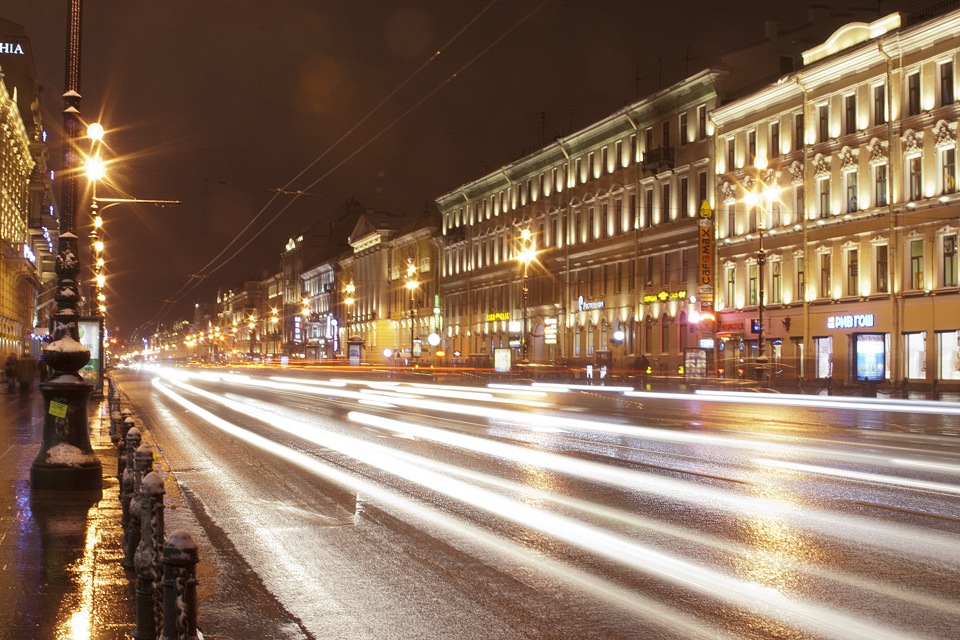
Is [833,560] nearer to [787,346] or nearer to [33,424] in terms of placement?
[33,424]

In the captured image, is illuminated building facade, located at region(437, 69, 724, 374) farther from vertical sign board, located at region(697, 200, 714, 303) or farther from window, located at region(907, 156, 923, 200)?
window, located at region(907, 156, 923, 200)

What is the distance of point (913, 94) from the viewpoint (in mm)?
39750

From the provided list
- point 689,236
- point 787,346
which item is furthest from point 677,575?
point 689,236

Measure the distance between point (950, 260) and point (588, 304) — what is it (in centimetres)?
2671

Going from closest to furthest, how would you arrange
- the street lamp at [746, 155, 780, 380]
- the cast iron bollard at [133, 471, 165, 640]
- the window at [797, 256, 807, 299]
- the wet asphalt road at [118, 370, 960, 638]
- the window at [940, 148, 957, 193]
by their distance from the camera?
1. the cast iron bollard at [133, 471, 165, 640]
2. the wet asphalt road at [118, 370, 960, 638]
3. the window at [940, 148, 957, 193]
4. the street lamp at [746, 155, 780, 380]
5. the window at [797, 256, 807, 299]

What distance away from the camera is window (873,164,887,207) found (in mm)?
41281

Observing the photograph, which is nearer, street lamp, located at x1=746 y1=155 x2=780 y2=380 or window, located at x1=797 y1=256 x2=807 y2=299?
street lamp, located at x1=746 y1=155 x2=780 y2=380

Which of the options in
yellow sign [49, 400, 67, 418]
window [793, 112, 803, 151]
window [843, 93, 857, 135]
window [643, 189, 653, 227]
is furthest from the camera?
window [643, 189, 653, 227]

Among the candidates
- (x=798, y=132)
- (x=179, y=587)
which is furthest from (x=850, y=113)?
(x=179, y=587)

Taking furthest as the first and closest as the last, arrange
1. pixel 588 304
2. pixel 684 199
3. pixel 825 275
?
1. pixel 588 304
2. pixel 684 199
3. pixel 825 275

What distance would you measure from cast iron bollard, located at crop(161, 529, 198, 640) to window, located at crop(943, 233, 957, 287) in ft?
127

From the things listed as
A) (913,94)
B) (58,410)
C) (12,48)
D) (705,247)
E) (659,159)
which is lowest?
(58,410)

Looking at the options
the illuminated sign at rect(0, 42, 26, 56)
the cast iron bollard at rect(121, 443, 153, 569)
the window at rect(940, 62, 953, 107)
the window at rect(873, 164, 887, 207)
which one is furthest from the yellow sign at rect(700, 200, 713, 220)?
the illuminated sign at rect(0, 42, 26, 56)

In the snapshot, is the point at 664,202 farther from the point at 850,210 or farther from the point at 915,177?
the point at 915,177
